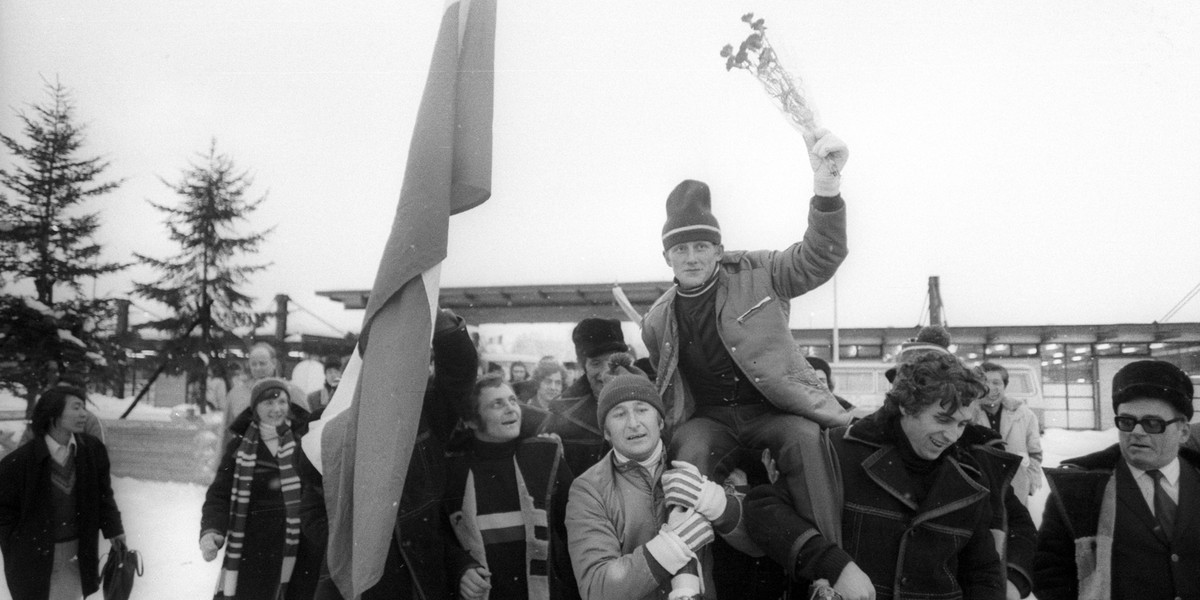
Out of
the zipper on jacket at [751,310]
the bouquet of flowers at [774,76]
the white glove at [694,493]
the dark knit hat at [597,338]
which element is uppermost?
the bouquet of flowers at [774,76]

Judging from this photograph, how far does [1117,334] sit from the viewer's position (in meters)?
4.73

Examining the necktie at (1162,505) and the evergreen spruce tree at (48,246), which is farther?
the evergreen spruce tree at (48,246)

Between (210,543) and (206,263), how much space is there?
6.10 feet

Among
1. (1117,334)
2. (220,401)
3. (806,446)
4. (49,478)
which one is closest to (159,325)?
(49,478)

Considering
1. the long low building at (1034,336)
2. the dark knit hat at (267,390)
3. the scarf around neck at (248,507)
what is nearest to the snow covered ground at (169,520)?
the long low building at (1034,336)

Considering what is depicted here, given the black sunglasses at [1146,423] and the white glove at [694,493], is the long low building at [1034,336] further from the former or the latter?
the black sunglasses at [1146,423]

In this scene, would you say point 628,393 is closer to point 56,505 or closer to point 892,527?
point 892,527

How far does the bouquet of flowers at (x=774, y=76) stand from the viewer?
2.00 metres

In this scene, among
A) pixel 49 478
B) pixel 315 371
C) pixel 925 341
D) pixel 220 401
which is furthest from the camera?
pixel 315 371

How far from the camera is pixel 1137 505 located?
225cm

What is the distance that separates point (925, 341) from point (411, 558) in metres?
2.57

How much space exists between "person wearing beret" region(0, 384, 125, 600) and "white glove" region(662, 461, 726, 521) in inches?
133

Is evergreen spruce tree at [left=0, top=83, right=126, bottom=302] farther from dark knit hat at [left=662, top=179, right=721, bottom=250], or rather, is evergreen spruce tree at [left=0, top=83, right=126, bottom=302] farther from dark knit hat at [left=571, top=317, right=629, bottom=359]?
dark knit hat at [left=662, top=179, right=721, bottom=250]

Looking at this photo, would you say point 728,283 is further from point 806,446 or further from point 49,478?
point 49,478
